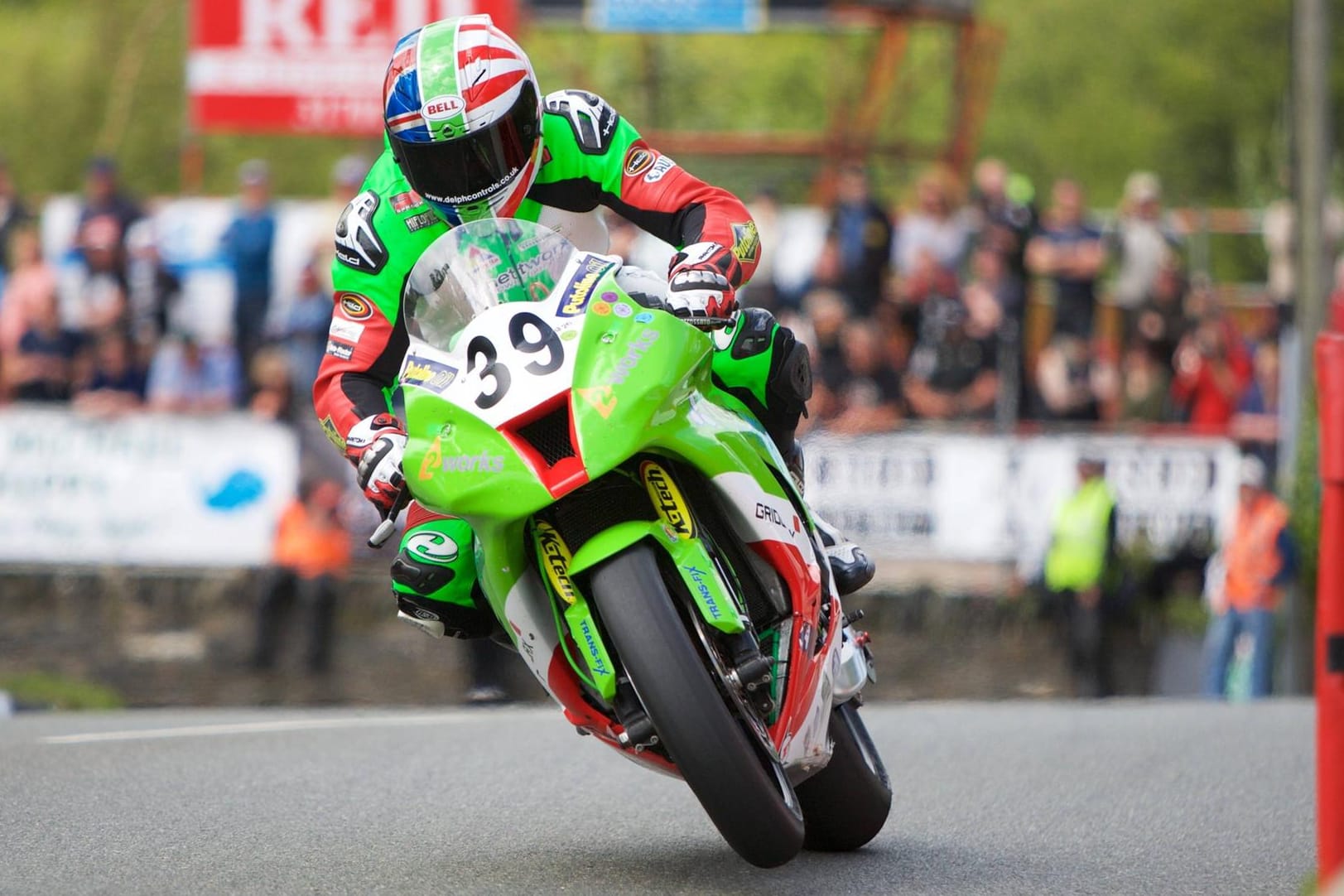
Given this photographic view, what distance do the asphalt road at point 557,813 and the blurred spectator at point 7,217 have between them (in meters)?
7.92

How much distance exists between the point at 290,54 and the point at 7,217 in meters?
3.68

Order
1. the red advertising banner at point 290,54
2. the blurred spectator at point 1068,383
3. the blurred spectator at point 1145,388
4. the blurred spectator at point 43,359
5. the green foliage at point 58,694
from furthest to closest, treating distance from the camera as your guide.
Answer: the red advertising banner at point 290,54
the blurred spectator at point 43,359
the blurred spectator at point 1145,388
the blurred spectator at point 1068,383
the green foliage at point 58,694

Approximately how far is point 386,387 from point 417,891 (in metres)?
1.41

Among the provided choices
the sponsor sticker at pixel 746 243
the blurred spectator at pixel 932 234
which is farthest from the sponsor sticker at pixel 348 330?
the blurred spectator at pixel 932 234

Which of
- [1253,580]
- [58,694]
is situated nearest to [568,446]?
[58,694]

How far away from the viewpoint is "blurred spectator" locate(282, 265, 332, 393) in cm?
1570

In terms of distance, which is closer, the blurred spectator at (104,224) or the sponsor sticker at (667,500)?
the sponsor sticker at (667,500)

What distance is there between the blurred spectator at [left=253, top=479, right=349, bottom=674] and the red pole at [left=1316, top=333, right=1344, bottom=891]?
11152 mm

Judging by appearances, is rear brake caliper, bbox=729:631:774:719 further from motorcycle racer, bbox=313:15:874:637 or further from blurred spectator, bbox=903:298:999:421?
blurred spectator, bbox=903:298:999:421

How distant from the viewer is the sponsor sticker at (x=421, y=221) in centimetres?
571

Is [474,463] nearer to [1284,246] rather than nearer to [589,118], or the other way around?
[589,118]

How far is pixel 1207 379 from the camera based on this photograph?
51.8 feet

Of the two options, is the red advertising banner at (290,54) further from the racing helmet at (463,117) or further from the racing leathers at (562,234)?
the racing helmet at (463,117)

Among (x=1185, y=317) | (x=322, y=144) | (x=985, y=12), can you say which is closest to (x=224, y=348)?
(x=1185, y=317)
